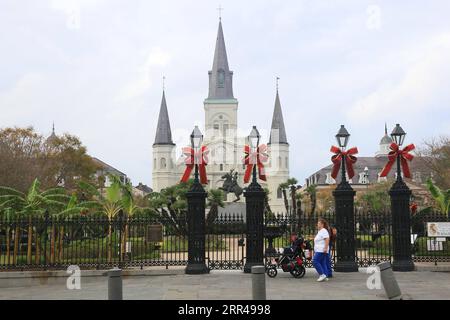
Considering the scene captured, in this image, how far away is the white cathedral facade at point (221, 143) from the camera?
367 feet

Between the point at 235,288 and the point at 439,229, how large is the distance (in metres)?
7.76

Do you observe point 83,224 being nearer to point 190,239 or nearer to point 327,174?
point 190,239

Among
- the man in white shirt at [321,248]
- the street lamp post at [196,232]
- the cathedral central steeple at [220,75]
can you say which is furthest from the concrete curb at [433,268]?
the cathedral central steeple at [220,75]

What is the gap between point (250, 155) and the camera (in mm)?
17984

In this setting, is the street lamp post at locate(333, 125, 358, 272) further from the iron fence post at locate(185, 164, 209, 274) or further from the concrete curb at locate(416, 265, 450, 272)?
the iron fence post at locate(185, 164, 209, 274)

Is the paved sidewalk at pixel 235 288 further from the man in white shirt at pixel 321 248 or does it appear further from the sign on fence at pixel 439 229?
the sign on fence at pixel 439 229

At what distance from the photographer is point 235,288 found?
13.8m

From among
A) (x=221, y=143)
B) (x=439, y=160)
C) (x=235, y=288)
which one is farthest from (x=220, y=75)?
(x=235, y=288)

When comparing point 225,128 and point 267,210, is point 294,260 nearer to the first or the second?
point 267,210
